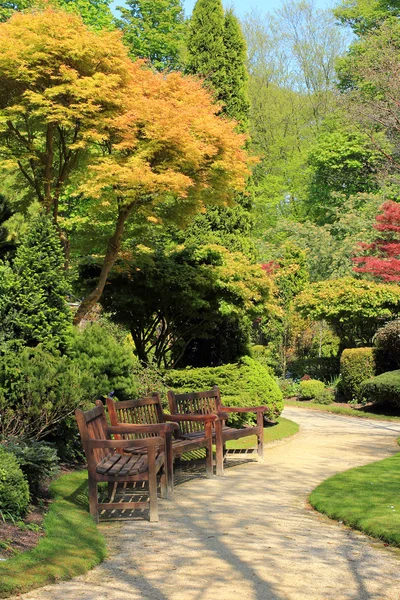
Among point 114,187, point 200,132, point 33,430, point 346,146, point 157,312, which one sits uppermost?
point 346,146

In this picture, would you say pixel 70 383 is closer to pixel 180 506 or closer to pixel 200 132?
pixel 180 506

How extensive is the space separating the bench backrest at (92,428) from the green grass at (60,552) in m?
0.51

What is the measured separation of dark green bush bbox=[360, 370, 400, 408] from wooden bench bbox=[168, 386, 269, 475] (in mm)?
8549

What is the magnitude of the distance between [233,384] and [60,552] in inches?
340

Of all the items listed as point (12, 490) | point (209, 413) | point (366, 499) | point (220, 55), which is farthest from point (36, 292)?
point (220, 55)

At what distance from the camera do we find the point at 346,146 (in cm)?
3484

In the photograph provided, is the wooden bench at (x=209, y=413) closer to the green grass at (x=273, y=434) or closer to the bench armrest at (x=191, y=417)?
the bench armrest at (x=191, y=417)

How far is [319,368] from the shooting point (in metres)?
25.8

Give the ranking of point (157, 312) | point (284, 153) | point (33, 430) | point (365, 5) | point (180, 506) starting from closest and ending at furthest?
1. point (180, 506)
2. point (33, 430)
3. point (157, 312)
4. point (365, 5)
5. point (284, 153)

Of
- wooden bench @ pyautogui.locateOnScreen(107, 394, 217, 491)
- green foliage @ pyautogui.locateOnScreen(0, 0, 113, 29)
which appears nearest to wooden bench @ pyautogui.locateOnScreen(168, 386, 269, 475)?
wooden bench @ pyautogui.locateOnScreen(107, 394, 217, 491)

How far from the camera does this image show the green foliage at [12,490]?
5.58 m

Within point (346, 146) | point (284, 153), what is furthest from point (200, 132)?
point (284, 153)

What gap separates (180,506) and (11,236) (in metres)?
4.67

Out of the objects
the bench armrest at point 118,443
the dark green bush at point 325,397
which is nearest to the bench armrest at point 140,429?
the bench armrest at point 118,443
